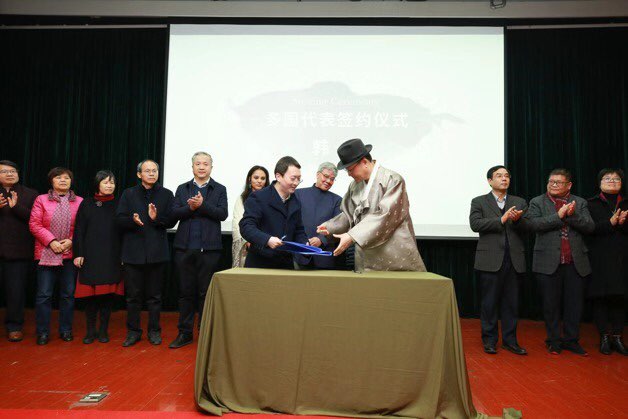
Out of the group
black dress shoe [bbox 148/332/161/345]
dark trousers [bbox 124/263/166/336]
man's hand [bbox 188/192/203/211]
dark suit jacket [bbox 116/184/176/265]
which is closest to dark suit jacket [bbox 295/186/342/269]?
man's hand [bbox 188/192/203/211]

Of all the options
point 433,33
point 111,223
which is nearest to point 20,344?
point 111,223

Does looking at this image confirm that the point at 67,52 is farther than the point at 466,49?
Yes

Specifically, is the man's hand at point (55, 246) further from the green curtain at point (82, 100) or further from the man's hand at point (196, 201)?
the green curtain at point (82, 100)

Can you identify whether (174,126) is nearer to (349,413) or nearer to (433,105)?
(433,105)

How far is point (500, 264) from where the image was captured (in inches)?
151

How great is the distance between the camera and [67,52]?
6.00 metres

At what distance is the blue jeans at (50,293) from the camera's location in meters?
3.96

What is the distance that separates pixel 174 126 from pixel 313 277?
3.52m

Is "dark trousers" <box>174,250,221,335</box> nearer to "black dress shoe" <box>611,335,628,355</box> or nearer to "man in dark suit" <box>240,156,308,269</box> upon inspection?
"man in dark suit" <box>240,156,308,269</box>

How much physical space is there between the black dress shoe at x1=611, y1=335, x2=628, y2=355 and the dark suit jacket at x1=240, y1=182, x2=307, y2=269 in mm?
2887

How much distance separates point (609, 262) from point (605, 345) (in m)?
0.70

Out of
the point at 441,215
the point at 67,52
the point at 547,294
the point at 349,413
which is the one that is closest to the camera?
the point at 349,413

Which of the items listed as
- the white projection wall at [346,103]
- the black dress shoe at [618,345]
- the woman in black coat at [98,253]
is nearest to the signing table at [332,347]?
the woman in black coat at [98,253]

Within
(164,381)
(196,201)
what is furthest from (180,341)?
(196,201)
